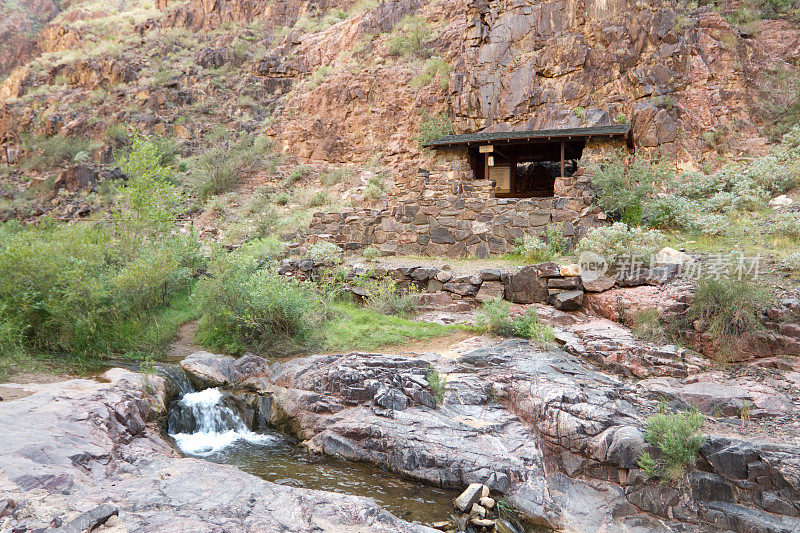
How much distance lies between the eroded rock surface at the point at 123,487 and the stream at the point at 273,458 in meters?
0.62

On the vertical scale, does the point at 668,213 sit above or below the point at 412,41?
below

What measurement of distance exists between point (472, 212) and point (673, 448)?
889 cm

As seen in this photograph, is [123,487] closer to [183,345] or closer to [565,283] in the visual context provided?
[183,345]

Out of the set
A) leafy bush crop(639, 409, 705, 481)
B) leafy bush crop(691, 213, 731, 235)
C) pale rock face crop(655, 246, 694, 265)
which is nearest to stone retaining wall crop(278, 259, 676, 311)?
pale rock face crop(655, 246, 694, 265)

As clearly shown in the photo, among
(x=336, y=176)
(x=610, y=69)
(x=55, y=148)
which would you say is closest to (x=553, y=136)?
(x=610, y=69)

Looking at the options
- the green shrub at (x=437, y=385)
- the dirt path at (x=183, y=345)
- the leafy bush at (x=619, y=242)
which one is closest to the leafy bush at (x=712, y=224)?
the leafy bush at (x=619, y=242)

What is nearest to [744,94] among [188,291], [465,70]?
[465,70]

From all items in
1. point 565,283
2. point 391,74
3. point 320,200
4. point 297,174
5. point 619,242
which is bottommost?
point 565,283

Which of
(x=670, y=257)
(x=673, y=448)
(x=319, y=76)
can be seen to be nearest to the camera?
(x=673, y=448)

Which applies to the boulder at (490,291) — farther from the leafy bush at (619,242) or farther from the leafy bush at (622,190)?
the leafy bush at (622,190)

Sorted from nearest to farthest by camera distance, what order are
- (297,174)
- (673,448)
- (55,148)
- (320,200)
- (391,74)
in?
(673,448) < (320,200) < (297,174) < (391,74) < (55,148)

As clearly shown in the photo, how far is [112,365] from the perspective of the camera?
9.89m

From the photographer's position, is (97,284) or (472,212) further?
(472,212)

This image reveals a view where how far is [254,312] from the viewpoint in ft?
35.4
